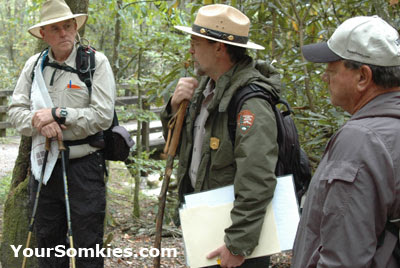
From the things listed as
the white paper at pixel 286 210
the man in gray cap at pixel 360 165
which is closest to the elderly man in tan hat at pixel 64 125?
the white paper at pixel 286 210

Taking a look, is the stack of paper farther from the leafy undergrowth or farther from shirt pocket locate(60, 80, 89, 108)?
the leafy undergrowth

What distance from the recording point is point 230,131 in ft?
7.88

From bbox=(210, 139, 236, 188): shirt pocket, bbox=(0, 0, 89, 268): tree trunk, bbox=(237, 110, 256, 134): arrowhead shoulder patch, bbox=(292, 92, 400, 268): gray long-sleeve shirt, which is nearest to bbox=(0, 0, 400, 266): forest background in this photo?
bbox=(237, 110, 256, 134): arrowhead shoulder patch

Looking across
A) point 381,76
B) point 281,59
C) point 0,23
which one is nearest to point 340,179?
point 381,76

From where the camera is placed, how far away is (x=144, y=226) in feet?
20.6

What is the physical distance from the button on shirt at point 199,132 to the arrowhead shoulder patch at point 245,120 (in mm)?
278

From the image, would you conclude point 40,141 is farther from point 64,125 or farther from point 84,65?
point 84,65

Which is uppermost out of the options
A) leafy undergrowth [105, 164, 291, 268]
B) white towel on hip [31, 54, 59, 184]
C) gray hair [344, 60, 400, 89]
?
gray hair [344, 60, 400, 89]

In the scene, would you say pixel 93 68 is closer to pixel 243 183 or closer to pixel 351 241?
pixel 243 183

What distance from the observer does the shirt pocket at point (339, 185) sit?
1458 mm

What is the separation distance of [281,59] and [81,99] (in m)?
2.67

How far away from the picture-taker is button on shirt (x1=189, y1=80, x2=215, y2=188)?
258 cm

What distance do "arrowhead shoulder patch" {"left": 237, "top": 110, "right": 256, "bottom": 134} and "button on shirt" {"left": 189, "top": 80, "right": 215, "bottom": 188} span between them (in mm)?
278

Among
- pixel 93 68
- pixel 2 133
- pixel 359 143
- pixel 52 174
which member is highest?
pixel 359 143
